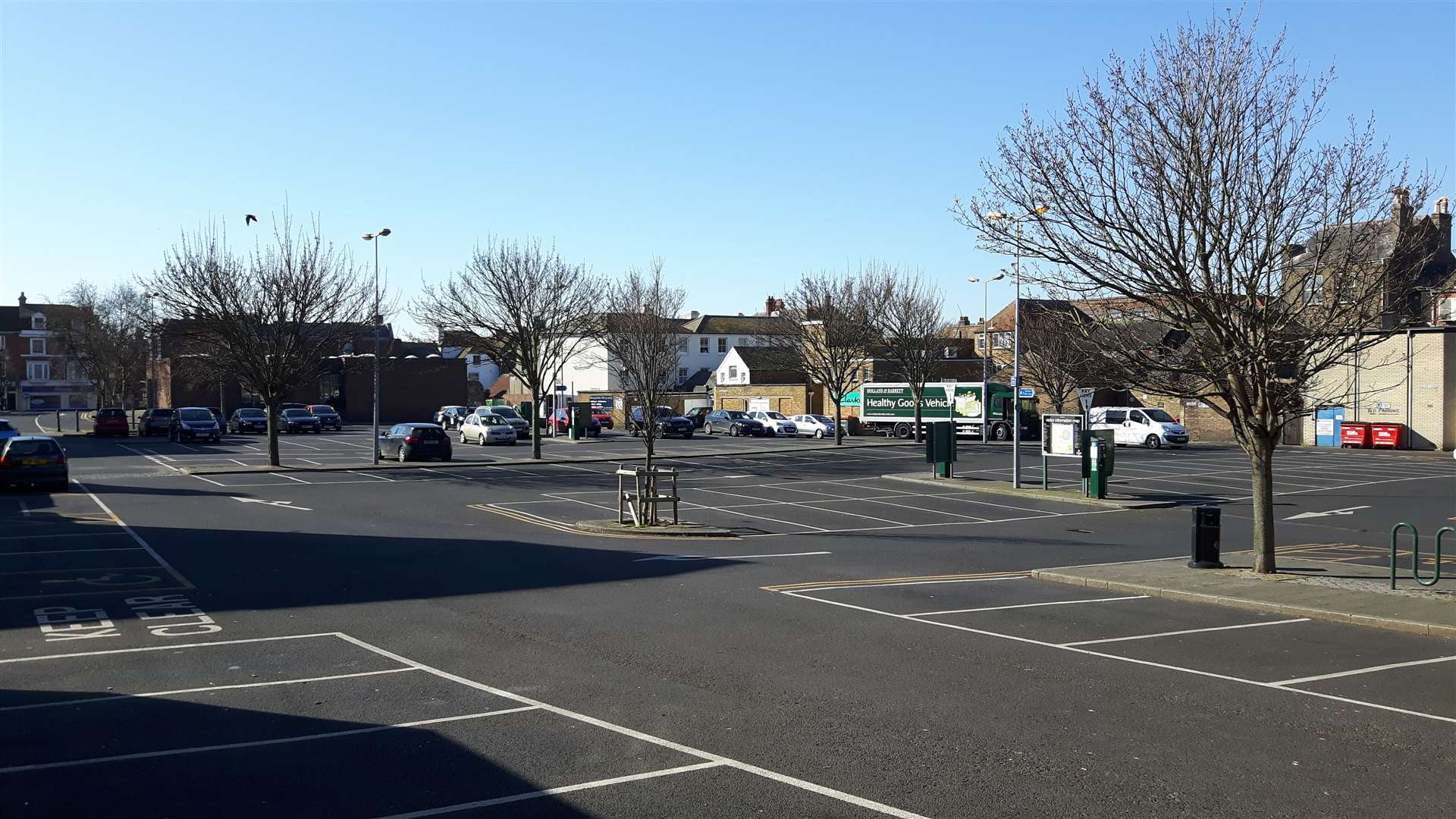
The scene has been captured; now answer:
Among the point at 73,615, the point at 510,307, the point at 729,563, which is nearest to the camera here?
the point at 73,615

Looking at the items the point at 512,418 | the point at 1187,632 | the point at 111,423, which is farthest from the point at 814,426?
the point at 1187,632

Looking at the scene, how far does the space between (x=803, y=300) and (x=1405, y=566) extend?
45131 mm

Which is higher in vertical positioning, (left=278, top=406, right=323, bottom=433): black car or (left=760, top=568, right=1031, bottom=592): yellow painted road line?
(left=278, top=406, right=323, bottom=433): black car

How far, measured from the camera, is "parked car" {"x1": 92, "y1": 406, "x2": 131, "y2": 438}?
58312 millimetres

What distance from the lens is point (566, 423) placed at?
6347cm

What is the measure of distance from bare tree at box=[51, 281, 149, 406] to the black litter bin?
6564cm

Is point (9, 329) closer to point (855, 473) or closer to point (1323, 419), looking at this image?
point (855, 473)

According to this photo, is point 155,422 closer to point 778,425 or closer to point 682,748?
point 778,425

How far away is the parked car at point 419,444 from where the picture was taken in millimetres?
40406

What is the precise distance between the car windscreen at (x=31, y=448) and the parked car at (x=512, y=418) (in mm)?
26221

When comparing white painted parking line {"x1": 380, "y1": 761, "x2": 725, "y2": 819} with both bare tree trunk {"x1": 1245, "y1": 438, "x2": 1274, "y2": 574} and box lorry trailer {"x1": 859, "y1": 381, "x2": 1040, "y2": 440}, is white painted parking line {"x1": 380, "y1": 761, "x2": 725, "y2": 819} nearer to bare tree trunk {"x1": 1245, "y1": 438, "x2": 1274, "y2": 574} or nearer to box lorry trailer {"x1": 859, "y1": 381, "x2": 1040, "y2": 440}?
bare tree trunk {"x1": 1245, "y1": 438, "x2": 1274, "y2": 574}

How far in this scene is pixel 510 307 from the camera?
146ft

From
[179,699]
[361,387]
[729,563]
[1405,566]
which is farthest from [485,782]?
[361,387]

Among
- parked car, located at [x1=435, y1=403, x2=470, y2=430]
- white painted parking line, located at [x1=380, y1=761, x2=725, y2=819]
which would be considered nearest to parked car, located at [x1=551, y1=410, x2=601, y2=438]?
parked car, located at [x1=435, y1=403, x2=470, y2=430]
